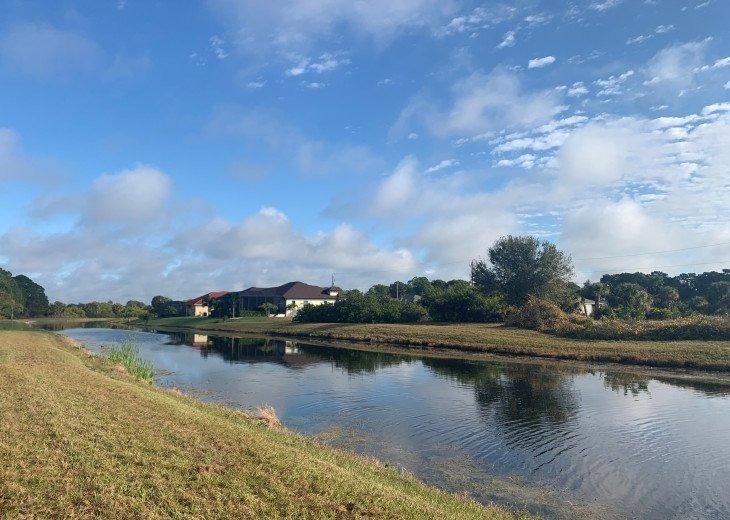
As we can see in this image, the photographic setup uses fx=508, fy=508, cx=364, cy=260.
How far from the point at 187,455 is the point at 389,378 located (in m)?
23.4

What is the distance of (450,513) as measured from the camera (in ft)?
27.4

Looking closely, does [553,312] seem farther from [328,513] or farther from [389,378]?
[328,513]

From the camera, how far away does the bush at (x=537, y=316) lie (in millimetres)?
55250

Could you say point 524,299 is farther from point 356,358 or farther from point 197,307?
point 197,307

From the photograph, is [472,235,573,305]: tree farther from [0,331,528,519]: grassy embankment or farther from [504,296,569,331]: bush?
[0,331,528,519]: grassy embankment

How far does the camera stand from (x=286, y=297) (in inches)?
4045

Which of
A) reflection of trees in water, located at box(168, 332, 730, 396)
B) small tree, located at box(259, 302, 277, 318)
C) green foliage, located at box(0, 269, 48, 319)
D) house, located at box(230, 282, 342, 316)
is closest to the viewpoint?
reflection of trees in water, located at box(168, 332, 730, 396)

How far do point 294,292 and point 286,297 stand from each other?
323cm

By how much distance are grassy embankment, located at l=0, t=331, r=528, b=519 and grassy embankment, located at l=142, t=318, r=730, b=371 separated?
3193 centimetres

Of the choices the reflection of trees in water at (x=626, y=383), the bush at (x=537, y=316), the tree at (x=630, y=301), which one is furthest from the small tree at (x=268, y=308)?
the reflection of trees in water at (x=626, y=383)

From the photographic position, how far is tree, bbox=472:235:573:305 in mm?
65625

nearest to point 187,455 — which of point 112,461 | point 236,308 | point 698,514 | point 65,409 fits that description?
point 112,461

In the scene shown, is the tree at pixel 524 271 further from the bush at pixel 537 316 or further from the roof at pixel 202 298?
the roof at pixel 202 298

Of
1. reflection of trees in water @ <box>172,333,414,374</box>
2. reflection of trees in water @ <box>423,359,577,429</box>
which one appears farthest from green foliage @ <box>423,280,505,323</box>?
reflection of trees in water @ <box>423,359,577,429</box>
